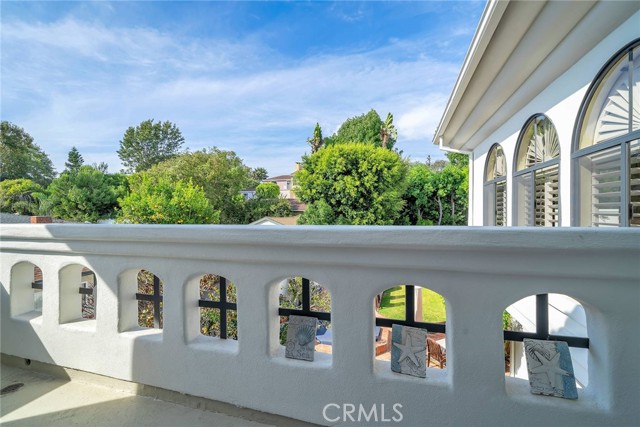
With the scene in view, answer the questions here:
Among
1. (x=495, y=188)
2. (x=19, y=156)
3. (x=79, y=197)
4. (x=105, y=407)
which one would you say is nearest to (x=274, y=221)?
(x=495, y=188)

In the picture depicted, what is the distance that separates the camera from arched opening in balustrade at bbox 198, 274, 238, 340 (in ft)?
5.34

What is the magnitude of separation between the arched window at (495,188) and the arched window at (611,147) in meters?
2.57

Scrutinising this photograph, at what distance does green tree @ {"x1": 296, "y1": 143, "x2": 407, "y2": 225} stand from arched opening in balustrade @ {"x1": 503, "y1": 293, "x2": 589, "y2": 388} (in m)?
8.43

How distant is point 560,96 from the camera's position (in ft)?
11.5

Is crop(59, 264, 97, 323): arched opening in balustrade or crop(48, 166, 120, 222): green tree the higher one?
crop(48, 166, 120, 222): green tree

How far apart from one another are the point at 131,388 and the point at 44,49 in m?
14.0

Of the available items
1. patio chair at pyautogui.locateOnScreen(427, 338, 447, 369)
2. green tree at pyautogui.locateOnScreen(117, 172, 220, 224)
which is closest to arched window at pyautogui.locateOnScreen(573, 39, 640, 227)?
patio chair at pyautogui.locateOnScreen(427, 338, 447, 369)

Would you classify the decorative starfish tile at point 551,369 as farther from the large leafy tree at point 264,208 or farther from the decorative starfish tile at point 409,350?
the large leafy tree at point 264,208

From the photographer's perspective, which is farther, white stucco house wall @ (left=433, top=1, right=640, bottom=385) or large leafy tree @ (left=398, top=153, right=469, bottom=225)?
large leafy tree @ (left=398, top=153, right=469, bottom=225)

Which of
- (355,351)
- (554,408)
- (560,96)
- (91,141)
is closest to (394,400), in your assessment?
(355,351)

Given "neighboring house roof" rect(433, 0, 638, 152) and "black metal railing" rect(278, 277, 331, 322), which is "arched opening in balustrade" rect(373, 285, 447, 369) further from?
"neighboring house roof" rect(433, 0, 638, 152)

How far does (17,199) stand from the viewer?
24.3m

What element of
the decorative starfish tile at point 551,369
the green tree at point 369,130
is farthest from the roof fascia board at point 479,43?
the green tree at point 369,130

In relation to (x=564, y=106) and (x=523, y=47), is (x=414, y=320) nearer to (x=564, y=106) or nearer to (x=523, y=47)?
(x=523, y=47)
